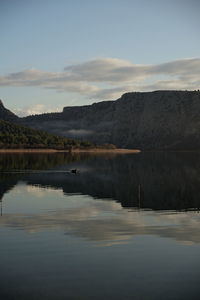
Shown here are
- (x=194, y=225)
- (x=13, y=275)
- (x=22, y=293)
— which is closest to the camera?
(x=22, y=293)

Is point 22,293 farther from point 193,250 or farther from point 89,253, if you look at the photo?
point 193,250

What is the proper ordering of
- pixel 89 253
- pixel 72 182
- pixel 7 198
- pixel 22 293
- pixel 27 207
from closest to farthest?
pixel 22 293 → pixel 89 253 → pixel 27 207 → pixel 7 198 → pixel 72 182

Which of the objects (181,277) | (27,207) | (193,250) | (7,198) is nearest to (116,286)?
(181,277)

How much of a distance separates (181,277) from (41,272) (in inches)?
244

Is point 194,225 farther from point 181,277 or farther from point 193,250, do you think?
point 181,277

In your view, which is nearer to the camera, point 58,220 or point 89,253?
point 89,253

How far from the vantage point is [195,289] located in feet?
60.5

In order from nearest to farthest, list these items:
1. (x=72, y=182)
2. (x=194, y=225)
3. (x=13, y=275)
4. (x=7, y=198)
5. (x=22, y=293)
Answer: (x=22, y=293)
(x=13, y=275)
(x=194, y=225)
(x=7, y=198)
(x=72, y=182)

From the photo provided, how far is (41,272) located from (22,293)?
2.63 m

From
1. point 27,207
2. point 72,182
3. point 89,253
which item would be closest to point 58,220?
point 27,207

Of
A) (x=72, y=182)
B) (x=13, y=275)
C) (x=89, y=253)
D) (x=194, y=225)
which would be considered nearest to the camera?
(x=13, y=275)

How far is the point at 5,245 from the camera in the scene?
25.0 metres

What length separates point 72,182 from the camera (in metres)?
69.6

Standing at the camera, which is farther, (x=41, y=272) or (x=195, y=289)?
(x=41, y=272)
